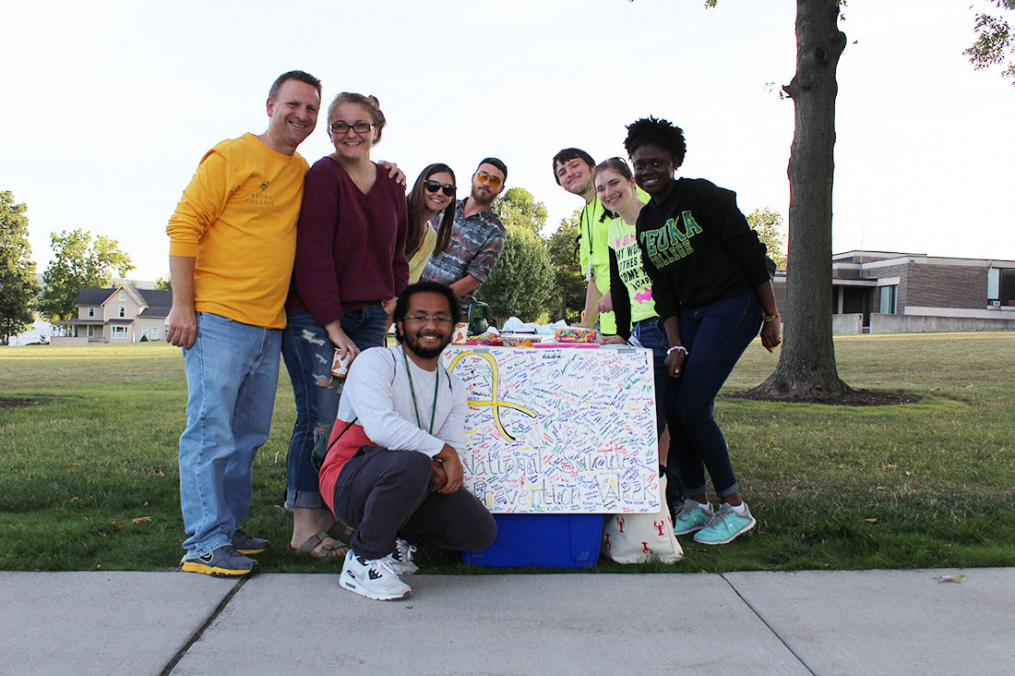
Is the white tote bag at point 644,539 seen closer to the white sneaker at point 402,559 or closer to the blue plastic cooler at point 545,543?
the blue plastic cooler at point 545,543

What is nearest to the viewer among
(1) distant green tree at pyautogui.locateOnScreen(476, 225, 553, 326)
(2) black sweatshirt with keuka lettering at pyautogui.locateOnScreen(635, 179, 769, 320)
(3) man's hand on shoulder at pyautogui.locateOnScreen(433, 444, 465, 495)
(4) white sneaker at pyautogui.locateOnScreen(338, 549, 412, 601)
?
Answer: (4) white sneaker at pyautogui.locateOnScreen(338, 549, 412, 601)

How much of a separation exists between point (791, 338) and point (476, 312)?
715 cm

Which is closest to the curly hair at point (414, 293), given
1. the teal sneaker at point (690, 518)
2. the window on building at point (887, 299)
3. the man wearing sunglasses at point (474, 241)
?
the man wearing sunglasses at point (474, 241)

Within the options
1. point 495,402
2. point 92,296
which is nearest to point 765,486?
point 495,402

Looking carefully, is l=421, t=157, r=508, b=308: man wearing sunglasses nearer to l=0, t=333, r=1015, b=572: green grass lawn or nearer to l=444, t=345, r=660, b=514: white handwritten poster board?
l=444, t=345, r=660, b=514: white handwritten poster board

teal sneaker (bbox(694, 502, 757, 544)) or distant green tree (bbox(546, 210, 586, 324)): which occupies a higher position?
distant green tree (bbox(546, 210, 586, 324))

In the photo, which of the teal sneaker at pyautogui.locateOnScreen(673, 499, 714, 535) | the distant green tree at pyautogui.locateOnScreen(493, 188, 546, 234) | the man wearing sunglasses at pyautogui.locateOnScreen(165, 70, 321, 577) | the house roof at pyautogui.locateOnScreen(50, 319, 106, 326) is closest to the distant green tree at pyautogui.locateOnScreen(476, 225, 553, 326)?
the distant green tree at pyautogui.locateOnScreen(493, 188, 546, 234)

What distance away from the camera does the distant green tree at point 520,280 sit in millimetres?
45406

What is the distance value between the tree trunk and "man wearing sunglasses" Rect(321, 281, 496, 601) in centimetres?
761

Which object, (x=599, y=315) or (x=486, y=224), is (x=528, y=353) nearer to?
(x=486, y=224)

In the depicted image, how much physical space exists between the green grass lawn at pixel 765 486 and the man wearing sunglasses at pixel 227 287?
32cm

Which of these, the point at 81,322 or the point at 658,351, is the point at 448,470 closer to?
the point at 658,351

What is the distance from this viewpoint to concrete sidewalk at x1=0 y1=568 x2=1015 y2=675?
7.79 ft

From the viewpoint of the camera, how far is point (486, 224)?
15.2 ft
